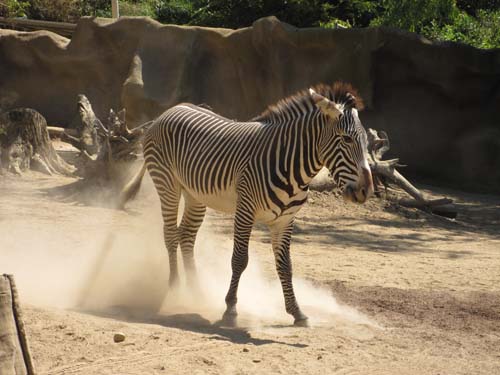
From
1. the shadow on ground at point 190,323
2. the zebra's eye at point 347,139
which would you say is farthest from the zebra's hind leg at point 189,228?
the zebra's eye at point 347,139

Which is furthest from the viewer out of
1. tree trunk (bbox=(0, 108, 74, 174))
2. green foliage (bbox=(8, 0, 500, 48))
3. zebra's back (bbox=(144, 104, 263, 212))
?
green foliage (bbox=(8, 0, 500, 48))

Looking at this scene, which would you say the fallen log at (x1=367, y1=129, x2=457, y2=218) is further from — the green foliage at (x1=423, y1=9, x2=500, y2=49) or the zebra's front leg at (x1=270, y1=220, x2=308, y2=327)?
the zebra's front leg at (x1=270, y1=220, x2=308, y2=327)

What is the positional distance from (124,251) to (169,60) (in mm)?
8309

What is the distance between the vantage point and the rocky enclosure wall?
49.9 ft

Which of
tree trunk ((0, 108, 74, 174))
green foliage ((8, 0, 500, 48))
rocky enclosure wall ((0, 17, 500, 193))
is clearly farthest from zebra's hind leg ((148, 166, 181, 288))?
rocky enclosure wall ((0, 17, 500, 193))

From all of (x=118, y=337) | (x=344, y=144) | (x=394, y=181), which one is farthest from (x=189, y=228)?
(x=394, y=181)

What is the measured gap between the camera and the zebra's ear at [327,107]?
6366 mm

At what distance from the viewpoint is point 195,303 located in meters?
7.51

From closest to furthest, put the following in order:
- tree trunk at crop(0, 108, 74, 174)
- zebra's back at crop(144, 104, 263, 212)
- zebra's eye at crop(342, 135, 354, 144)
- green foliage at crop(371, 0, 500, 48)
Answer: zebra's eye at crop(342, 135, 354, 144), zebra's back at crop(144, 104, 263, 212), tree trunk at crop(0, 108, 74, 174), green foliage at crop(371, 0, 500, 48)

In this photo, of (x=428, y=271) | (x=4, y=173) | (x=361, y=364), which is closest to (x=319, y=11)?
(x=4, y=173)

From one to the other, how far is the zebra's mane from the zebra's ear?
0.44 ft

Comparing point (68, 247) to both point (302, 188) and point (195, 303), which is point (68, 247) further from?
point (302, 188)

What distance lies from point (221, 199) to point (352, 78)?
338 inches

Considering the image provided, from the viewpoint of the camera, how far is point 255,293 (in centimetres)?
778
